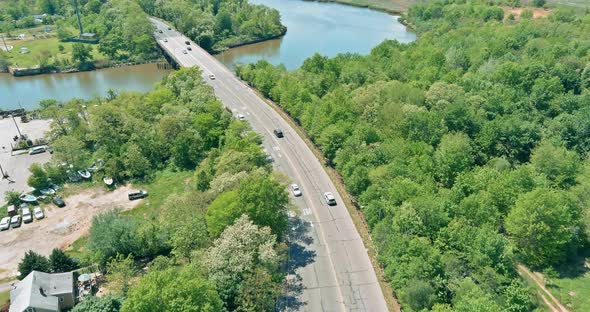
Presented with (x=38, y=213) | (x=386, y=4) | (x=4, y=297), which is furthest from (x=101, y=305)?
(x=386, y=4)

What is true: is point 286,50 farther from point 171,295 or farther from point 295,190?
point 171,295

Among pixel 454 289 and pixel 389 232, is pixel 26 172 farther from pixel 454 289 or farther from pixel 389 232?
pixel 454 289

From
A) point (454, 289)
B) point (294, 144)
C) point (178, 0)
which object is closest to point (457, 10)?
point (178, 0)

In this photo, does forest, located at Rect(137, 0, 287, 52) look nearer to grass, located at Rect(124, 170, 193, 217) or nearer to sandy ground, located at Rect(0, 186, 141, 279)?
grass, located at Rect(124, 170, 193, 217)

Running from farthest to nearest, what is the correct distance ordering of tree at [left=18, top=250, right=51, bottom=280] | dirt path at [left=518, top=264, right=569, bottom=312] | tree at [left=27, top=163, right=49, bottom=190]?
tree at [left=27, top=163, right=49, bottom=190], dirt path at [left=518, top=264, right=569, bottom=312], tree at [left=18, top=250, right=51, bottom=280]

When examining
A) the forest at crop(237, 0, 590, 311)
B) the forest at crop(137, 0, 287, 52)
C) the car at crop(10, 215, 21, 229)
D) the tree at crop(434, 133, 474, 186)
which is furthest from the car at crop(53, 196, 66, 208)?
the forest at crop(137, 0, 287, 52)
